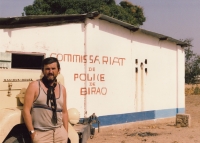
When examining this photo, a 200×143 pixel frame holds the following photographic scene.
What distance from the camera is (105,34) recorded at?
1063cm

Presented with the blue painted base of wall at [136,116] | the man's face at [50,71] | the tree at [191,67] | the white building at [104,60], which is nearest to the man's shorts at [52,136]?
the man's face at [50,71]

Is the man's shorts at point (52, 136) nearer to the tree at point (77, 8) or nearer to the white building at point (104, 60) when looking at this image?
the white building at point (104, 60)

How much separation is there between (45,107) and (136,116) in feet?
26.0

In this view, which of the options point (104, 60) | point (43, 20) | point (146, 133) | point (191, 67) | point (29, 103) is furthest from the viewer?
point (191, 67)

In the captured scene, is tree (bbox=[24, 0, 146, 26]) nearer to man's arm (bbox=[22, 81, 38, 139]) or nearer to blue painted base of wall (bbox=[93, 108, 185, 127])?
blue painted base of wall (bbox=[93, 108, 185, 127])

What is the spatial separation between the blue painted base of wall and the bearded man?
5.78m

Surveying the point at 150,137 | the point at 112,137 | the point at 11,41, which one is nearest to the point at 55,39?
the point at 11,41

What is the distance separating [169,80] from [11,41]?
7226mm

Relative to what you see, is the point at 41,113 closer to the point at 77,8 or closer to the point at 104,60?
the point at 104,60

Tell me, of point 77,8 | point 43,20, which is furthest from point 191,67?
point 43,20

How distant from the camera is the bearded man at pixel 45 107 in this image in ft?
13.6

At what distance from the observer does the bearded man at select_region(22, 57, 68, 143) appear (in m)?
4.15

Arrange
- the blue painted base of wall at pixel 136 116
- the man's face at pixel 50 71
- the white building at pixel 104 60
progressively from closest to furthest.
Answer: the man's face at pixel 50 71
the white building at pixel 104 60
the blue painted base of wall at pixel 136 116

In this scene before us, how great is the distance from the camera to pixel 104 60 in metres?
10.6
